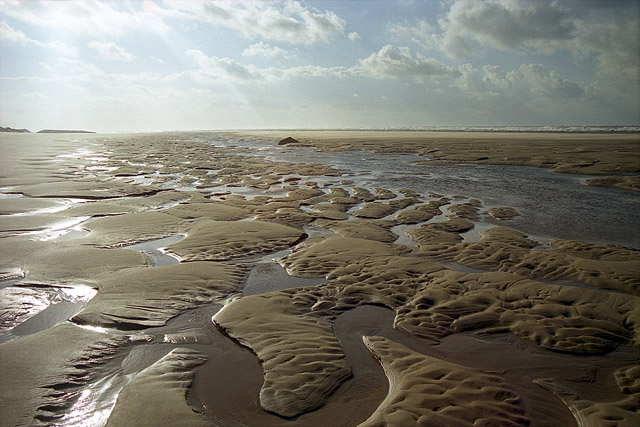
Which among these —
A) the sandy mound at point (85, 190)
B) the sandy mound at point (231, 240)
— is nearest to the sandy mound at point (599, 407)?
the sandy mound at point (231, 240)

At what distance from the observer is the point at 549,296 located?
560cm

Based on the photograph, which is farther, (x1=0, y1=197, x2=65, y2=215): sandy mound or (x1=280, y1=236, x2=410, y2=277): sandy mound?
(x1=0, y1=197, x2=65, y2=215): sandy mound

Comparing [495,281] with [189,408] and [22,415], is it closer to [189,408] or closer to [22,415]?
[189,408]

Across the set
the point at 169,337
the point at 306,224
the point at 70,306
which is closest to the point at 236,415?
the point at 169,337

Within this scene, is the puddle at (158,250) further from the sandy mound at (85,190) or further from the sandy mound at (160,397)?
the sandy mound at (85,190)

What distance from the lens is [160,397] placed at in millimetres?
3314

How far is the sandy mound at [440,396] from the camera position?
3.15 m

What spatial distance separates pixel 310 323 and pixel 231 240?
3.87 m

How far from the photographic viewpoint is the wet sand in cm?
331

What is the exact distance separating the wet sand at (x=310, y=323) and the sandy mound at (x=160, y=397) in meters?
0.02

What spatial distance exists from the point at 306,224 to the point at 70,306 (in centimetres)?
585

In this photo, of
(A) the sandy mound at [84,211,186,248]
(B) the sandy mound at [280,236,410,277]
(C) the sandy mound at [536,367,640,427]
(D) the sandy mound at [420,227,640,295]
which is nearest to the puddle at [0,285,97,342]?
(A) the sandy mound at [84,211,186,248]

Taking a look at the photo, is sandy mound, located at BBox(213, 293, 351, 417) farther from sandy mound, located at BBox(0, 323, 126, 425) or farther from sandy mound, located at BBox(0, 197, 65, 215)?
sandy mound, located at BBox(0, 197, 65, 215)

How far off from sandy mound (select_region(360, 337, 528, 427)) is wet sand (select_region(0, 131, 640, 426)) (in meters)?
0.02
